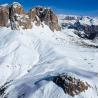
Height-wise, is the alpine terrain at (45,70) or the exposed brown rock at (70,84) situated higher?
the exposed brown rock at (70,84)

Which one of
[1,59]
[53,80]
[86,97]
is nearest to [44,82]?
[53,80]

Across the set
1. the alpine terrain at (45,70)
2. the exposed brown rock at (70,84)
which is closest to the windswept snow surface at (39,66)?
the alpine terrain at (45,70)

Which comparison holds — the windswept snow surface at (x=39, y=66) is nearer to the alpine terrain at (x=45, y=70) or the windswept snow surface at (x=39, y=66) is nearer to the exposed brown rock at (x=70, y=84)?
the alpine terrain at (x=45, y=70)

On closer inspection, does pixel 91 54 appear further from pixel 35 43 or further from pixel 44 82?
pixel 44 82

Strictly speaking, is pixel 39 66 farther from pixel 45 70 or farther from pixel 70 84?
pixel 70 84

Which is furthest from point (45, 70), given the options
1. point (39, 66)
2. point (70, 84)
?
point (70, 84)

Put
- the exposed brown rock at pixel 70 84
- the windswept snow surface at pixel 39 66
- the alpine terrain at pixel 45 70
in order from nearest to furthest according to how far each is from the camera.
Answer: the exposed brown rock at pixel 70 84
the alpine terrain at pixel 45 70
the windswept snow surface at pixel 39 66

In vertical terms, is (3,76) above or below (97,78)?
below

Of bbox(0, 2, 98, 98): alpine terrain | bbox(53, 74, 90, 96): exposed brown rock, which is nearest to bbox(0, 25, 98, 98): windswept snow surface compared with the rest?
bbox(0, 2, 98, 98): alpine terrain
